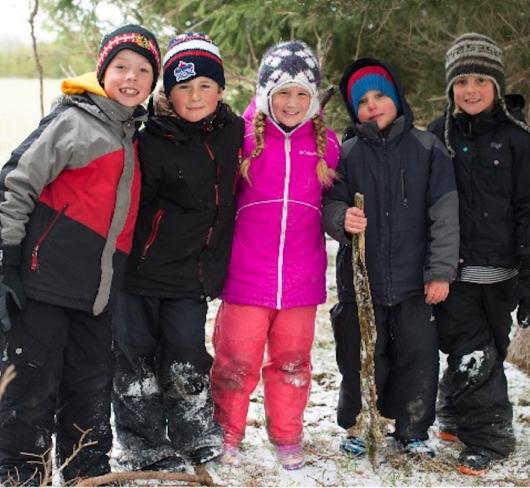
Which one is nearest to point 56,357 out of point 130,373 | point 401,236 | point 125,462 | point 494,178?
point 130,373

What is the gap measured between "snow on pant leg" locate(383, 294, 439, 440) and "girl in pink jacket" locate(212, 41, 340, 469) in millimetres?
498

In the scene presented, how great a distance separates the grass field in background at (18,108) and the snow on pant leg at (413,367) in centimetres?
1183

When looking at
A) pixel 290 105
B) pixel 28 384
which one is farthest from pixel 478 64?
pixel 28 384

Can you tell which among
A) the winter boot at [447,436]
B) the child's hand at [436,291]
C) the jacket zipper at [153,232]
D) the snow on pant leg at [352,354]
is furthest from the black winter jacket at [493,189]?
the jacket zipper at [153,232]

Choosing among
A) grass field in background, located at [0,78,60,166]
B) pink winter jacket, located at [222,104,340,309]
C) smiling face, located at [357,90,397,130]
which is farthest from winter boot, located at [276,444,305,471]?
grass field in background, located at [0,78,60,166]

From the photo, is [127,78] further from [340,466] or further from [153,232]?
[340,466]

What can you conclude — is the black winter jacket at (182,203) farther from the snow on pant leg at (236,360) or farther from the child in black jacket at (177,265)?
the snow on pant leg at (236,360)

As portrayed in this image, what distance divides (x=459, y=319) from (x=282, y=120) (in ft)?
5.13

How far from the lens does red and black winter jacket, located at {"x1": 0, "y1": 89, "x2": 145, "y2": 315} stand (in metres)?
3.16

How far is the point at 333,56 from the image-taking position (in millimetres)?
6531

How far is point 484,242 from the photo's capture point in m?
3.98

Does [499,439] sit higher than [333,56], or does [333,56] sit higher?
[333,56]

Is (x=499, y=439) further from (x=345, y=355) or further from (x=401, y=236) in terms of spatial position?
(x=401, y=236)

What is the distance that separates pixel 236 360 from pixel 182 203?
3.22 ft
